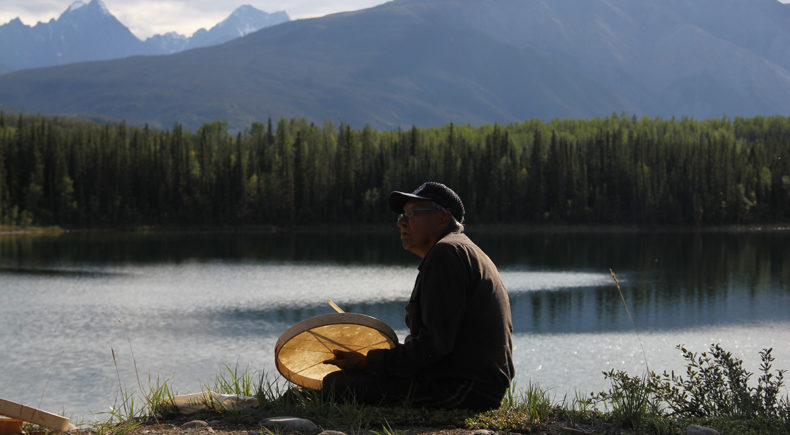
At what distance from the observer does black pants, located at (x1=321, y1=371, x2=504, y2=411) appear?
20.6 ft

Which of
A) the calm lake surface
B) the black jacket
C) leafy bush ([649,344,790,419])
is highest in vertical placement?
the black jacket

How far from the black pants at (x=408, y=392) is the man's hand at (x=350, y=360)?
0.06m

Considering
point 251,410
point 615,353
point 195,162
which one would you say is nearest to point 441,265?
point 251,410

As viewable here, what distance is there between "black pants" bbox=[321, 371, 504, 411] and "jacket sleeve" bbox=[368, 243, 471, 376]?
0.29m

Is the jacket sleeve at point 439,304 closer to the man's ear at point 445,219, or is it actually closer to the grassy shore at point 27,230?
the man's ear at point 445,219

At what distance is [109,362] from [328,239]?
6307 centimetres

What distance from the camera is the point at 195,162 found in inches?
4291

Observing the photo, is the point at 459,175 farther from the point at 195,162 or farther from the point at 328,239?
the point at 195,162

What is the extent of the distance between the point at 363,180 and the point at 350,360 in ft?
333

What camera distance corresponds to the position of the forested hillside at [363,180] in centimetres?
10088

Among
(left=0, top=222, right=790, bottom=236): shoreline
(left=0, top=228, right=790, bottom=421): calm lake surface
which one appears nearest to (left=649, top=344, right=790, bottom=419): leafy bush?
(left=0, top=228, right=790, bottom=421): calm lake surface

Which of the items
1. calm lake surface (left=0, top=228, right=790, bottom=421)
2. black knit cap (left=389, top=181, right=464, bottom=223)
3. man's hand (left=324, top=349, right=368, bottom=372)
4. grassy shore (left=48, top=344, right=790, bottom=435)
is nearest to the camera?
grassy shore (left=48, top=344, right=790, bottom=435)

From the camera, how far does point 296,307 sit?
3341cm

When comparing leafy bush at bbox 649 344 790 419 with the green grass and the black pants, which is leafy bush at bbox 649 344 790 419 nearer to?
the black pants
